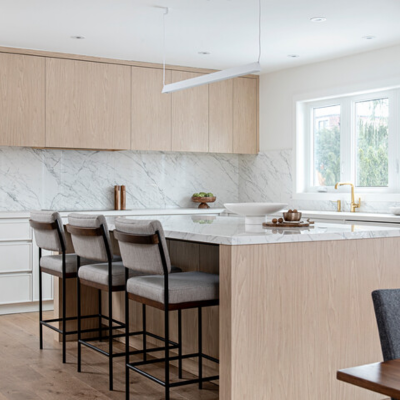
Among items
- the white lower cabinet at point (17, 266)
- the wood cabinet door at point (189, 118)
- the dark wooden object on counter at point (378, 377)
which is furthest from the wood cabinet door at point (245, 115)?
the dark wooden object on counter at point (378, 377)

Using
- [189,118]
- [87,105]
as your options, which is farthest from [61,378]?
[189,118]

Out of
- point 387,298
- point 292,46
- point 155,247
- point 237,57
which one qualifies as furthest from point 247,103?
point 387,298

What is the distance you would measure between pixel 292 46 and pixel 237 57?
66 centimetres

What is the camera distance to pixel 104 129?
19.8 feet

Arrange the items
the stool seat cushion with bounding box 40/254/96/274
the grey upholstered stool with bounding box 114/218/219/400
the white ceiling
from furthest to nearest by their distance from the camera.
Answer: the white ceiling → the stool seat cushion with bounding box 40/254/96/274 → the grey upholstered stool with bounding box 114/218/219/400

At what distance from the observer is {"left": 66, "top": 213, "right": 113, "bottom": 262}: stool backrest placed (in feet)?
11.1

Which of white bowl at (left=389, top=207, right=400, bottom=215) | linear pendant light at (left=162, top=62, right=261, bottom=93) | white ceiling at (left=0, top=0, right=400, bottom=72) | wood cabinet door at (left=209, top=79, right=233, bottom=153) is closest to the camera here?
linear pendant light at (left=162, top=62, right=261, bottom=93)

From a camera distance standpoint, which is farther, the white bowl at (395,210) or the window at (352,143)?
the window at (352,143)

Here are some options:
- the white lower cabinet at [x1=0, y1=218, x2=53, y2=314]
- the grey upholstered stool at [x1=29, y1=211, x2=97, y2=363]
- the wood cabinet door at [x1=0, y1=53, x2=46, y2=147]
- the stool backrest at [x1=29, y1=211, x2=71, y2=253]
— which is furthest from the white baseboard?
the stool backrest at [x1=29, y1=211, x2=71, y2=253]

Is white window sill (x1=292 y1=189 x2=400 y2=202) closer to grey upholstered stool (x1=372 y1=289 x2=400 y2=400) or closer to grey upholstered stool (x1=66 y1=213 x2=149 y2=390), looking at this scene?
grey upholstered stool (x1=66 y1=213 x2=149 y2=390)

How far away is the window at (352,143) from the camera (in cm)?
566

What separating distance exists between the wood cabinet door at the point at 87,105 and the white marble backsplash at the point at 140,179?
1.33 feet

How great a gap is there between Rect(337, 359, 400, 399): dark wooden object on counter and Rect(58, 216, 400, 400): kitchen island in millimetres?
1298

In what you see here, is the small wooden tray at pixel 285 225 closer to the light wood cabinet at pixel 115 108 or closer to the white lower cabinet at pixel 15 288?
the white lower cabinet at pixel 15 288
